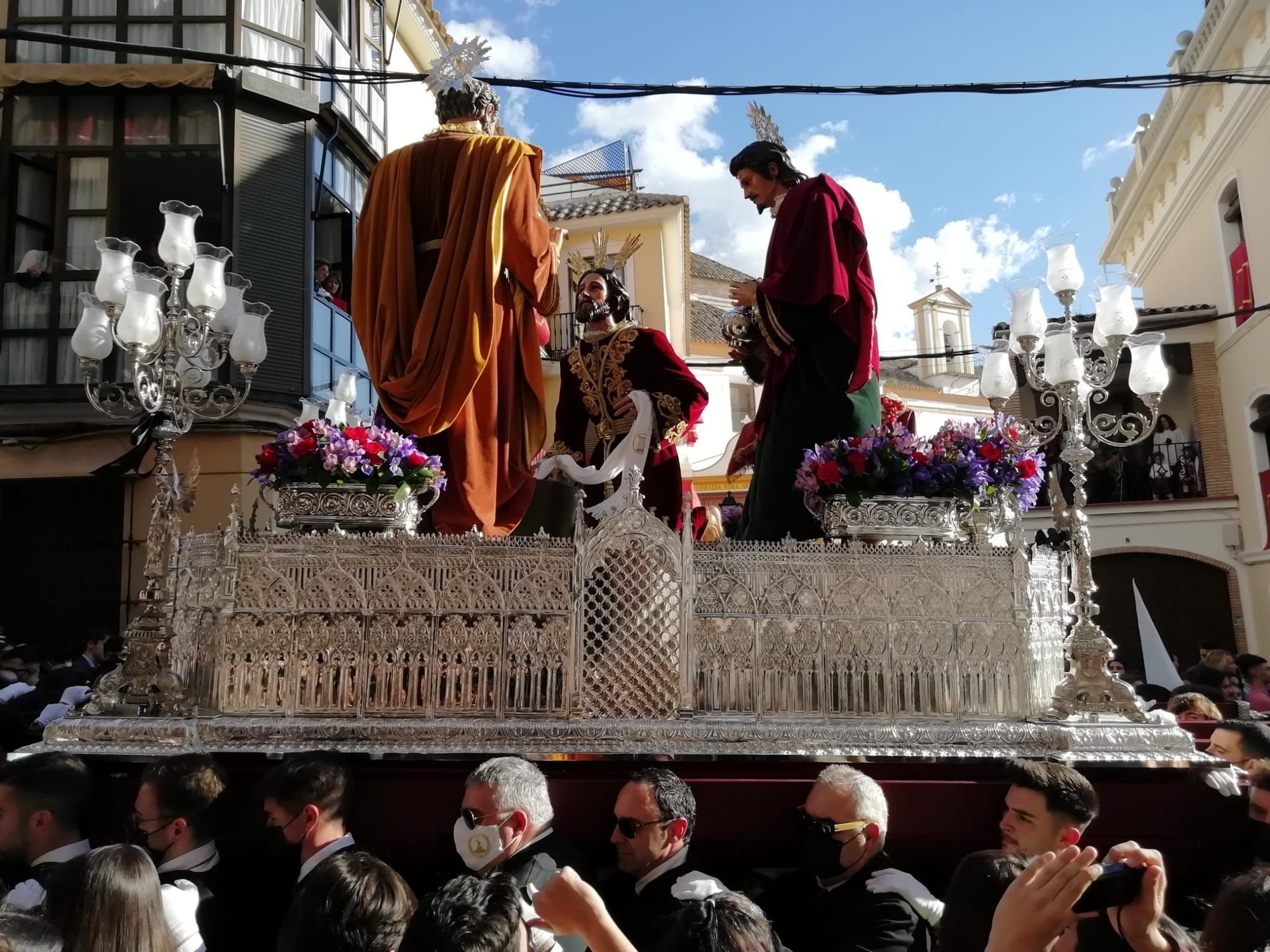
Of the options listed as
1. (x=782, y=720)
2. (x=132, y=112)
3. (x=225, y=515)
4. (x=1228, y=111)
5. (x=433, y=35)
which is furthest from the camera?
(x=433, y=35)

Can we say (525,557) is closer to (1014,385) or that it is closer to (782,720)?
(782,720)

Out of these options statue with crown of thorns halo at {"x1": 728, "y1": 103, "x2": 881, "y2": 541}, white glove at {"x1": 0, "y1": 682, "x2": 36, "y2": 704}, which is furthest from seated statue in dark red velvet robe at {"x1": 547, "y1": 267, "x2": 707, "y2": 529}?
white glove at {"x1": 0, "y1": 682, "x2": 36, "y2": 704}

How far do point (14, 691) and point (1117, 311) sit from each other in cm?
813

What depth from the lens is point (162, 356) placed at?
5.55 m

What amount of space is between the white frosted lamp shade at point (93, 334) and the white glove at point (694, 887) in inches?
175

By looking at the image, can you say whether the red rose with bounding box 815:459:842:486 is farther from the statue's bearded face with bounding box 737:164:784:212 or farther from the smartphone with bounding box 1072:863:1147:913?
the smartphone with bounding box 1072:863:1147:913

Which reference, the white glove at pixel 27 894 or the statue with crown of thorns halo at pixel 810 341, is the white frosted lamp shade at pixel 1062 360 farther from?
the white glove at pixel 27 894

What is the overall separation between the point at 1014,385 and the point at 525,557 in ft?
18.1

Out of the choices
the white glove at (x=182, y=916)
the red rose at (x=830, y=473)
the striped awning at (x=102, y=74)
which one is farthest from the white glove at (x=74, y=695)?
the striped awning at (x=102, y=74)

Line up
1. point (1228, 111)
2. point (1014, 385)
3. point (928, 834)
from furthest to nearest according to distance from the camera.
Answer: point (1228, 111), point (1014, 385), point (928, 834)

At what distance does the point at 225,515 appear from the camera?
38.0 ft

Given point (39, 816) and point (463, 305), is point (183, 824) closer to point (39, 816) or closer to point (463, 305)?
point (39, 816)

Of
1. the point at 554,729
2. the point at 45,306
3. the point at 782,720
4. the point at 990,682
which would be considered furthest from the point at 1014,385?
the point at 45,306

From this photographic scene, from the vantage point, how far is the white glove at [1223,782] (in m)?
3.78
